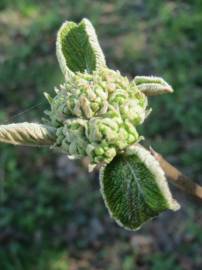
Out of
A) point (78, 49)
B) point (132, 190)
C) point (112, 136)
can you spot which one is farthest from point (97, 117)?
point (78, 49)

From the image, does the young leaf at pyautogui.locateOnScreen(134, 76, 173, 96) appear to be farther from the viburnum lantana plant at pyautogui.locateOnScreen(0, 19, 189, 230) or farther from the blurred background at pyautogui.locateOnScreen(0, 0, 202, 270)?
the blurred background at pyautogui.locateOnScreen(0, 0, 202, 270)

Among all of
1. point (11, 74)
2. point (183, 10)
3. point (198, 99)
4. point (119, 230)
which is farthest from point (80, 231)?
point (183, 10)

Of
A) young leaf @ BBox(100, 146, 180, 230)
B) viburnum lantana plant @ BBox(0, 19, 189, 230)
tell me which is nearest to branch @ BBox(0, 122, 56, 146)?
viburnum lantana plant @ BBox(0, 19, 189, 230)

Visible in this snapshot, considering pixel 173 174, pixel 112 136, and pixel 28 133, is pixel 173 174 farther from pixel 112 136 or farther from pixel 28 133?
pixel 28 133

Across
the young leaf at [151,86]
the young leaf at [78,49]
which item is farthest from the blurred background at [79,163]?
the young leaf at [151,86]

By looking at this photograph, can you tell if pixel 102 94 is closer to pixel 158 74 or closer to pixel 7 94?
pixel 158 74

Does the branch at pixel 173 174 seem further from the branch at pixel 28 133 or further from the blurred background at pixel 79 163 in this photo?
the blurred background at pixel 79 163
